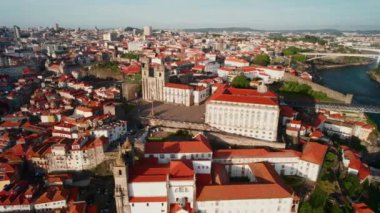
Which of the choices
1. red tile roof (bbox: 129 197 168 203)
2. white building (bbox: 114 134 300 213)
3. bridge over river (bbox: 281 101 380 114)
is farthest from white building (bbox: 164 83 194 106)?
red tile roof (bbox: 129 197 168 203)

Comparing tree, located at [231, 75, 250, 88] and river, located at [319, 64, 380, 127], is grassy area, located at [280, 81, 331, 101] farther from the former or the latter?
tree, located at [231, 75, 250, 88]

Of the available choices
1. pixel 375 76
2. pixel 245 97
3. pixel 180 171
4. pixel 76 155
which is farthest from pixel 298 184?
pixel 375 76

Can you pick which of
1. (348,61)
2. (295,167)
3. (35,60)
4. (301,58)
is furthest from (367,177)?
(348,61)

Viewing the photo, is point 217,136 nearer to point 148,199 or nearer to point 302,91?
point 148,199

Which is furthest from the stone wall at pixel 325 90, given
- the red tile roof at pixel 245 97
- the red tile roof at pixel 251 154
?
the red tile roof at pixel 251 154

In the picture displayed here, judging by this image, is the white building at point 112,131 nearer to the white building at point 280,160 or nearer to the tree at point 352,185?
the white building at point 280,160

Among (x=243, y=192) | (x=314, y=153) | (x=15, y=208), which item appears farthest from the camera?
(x=314, y=153)

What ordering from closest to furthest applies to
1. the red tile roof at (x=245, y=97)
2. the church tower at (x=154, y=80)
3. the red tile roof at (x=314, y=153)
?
the red tile roof at (x=314, y=153) < the red tile roof at (x=245, y=97) < the church tower at (x=154, y=80)
